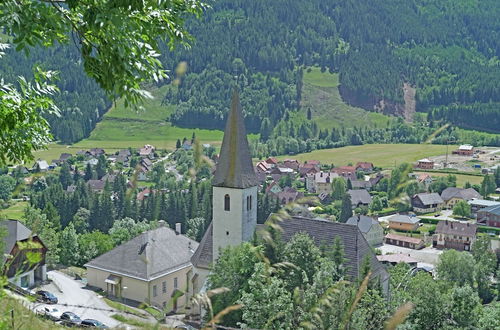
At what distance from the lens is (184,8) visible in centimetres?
770

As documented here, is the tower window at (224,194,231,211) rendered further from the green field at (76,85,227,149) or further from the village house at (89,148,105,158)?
the green field at (76,85,227,149)

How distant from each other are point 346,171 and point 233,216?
294ft

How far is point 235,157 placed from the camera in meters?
32.9

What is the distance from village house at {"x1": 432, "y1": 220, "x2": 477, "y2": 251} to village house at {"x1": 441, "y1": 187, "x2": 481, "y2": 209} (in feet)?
73.4

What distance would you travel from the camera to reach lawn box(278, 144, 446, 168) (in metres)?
132

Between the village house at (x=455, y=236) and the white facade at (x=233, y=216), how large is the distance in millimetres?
47501

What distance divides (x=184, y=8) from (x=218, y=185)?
26.3 meters

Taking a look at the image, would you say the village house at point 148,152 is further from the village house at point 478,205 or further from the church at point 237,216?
the church at point 237,216

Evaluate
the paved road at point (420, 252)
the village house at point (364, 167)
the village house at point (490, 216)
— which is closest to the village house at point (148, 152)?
the village house at point (364, 167)

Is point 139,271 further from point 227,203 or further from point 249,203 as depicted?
point 249,203

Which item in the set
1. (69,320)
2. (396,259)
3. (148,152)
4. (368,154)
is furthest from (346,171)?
(69,320)

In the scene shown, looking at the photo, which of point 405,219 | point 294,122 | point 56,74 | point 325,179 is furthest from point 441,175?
point 56,74

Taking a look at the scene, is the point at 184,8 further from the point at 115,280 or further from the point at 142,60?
the point at 115,280

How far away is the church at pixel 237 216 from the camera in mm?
31188
